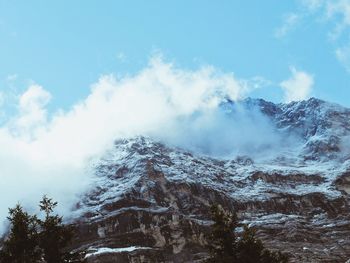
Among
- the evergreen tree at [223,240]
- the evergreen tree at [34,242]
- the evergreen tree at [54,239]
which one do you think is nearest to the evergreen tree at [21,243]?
the evergreen tree at [34,242]

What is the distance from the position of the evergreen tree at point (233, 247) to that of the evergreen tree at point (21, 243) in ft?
32.6

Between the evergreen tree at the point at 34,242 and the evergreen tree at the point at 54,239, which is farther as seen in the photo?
the evergreen tree at the point at 54,239

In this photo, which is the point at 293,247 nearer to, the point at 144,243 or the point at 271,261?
the point at 144,243

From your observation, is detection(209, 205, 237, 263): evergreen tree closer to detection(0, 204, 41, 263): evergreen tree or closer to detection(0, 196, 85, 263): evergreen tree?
detection(0, 196, 85, 263): evergreen tree

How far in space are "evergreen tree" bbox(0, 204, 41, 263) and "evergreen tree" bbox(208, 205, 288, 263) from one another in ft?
32.6

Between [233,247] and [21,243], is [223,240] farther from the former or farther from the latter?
[21,243]

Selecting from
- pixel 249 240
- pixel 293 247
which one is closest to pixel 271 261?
pixel 249 240

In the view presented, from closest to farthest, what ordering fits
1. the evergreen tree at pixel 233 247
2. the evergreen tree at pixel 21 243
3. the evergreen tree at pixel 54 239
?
1. the evergreen tree at pixel 21 243
2. the evergreen tree at pixel 54 239
3. the evergreen tree at pixel 233 247

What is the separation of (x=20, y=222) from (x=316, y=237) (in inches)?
7106

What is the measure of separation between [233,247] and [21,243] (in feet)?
38.3

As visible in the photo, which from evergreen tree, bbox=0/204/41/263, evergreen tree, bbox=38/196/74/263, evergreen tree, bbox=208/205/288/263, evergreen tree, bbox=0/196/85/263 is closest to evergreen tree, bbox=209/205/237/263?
evergreen tree, bbox=208/205/288/263

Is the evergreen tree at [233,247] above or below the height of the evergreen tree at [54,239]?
below

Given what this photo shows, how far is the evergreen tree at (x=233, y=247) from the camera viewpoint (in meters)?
31.4

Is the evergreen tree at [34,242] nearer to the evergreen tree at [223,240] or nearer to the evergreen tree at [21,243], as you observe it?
the evergreen tree at [21,243]
